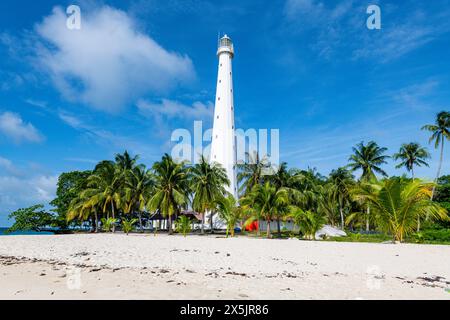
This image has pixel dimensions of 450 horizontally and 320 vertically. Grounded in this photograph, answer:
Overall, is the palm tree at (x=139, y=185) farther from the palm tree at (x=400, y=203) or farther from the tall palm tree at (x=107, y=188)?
the palm tree at (x=400, y=203)

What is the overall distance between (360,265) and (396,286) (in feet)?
10.2

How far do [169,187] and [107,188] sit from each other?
789cm

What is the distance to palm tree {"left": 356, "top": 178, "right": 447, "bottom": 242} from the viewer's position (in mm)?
17031

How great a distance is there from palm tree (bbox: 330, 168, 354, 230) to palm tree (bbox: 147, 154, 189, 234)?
2234 cm

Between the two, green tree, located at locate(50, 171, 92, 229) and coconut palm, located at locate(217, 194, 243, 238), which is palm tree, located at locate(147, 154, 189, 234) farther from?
green tree, located at locate(50, 171, 92, 229)

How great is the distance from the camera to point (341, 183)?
42.2 m

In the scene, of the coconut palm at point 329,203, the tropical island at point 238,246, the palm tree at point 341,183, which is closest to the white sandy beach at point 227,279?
the tropical island at point 238,246

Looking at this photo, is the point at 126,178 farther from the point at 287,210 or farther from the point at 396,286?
the point at 396,286

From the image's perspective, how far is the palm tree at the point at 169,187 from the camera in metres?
32.9

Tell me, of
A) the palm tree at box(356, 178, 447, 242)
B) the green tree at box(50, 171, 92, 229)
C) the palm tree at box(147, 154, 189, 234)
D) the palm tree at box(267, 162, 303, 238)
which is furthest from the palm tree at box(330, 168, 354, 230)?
the green tree at box(50, 171, 92, 229)

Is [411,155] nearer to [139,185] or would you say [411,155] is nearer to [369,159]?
[369,159]

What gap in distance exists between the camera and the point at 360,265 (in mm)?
9914

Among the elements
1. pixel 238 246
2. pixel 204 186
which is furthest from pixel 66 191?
pixel 238 246

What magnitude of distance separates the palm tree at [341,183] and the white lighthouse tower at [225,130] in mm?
14716
